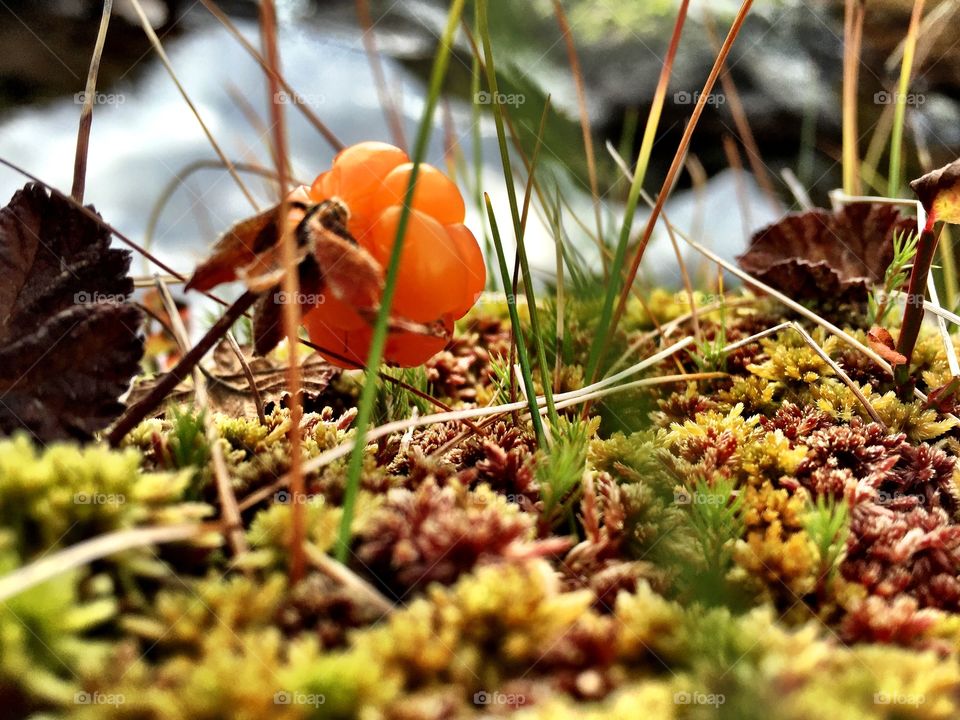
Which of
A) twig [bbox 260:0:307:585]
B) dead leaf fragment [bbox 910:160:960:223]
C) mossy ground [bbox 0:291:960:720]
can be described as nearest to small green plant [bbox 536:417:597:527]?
mossy ground [bbox 0:291:960:720]

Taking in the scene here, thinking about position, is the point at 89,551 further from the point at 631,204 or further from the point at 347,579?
the point at 631,204

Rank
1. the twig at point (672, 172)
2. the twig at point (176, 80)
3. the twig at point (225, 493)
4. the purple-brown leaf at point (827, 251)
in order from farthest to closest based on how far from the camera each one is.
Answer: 1. the purple-brown leaf at point (827, 251)
2. the twig at point (176, 80)
3. the twig at point (672, 172)
4. the twig at point (225, 493)

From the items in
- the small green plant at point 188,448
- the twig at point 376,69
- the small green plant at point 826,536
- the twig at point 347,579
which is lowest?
the small green plant at point 826,536

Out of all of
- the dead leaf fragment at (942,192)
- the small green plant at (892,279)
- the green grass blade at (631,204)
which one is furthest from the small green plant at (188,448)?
the small green plant at (892,279)

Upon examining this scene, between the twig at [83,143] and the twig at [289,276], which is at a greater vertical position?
the twig at [83,143]

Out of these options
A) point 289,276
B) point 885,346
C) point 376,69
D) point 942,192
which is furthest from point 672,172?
point 376,69

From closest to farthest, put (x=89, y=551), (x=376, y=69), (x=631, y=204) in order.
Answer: (x=89, y=551) → (x=631, y=204) → (x=376, y=69)

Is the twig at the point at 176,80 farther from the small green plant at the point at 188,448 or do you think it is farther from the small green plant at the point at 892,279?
the small green plant at the point at 892,279

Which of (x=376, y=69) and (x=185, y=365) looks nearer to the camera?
(x=185, y=365)

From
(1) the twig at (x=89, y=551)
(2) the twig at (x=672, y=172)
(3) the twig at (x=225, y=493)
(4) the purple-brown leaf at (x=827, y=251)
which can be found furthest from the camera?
(4) the purple-brown leaf at (x=827, y=251)
